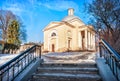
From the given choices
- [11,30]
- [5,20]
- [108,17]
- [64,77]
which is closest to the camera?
[64,77]

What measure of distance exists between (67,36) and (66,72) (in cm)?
3042

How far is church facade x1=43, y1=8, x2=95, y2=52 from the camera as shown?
3550 centimetres

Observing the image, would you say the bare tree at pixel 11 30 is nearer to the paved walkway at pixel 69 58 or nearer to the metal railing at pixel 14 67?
the paved walkway at pixel 69 58

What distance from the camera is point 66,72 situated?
6105mm

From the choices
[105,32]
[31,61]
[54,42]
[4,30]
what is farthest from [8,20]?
[31,61]

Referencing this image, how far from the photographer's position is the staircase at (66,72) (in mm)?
5477

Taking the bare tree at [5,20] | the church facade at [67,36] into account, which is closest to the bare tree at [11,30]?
the bare tree at [5,20]

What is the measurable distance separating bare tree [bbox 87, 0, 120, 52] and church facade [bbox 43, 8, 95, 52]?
2200cm

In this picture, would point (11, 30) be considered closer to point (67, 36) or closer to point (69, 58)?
point (67, 36)

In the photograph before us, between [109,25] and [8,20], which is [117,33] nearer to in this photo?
[109,25]

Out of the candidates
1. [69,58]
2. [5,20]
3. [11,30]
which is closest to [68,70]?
[69,58]

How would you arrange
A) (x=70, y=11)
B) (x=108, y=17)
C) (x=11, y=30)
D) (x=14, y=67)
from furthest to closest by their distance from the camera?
(x=70, y=11)
(x=11, y=30)
(x=108, y=17)
(x=14, y=67)

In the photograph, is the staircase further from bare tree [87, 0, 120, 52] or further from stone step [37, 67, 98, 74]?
bare tree [87, 0, 120, 52]

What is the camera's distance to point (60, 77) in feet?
18.4
